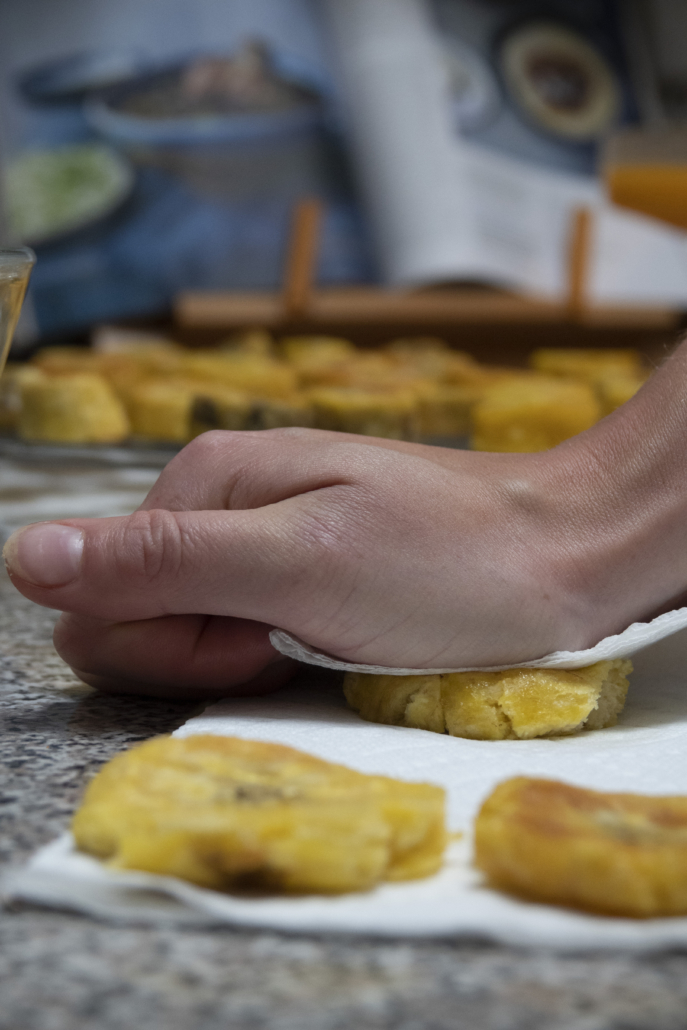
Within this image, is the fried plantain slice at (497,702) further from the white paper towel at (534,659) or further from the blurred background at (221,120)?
the blurred background at (221,120)

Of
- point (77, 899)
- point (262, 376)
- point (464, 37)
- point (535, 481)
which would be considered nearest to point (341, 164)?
point (464, 37)

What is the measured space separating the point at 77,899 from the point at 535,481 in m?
0.36

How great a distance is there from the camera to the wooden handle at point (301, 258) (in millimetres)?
3180

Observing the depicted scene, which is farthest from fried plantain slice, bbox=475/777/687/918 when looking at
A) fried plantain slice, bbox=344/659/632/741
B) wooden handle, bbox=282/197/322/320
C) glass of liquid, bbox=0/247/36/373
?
wooden handle, bbox=282/197/322/320

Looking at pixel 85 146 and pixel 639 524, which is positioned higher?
pixel 85 146

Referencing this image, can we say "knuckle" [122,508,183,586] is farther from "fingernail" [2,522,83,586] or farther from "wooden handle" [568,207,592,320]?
"wooden handle" [568,207,592,320]

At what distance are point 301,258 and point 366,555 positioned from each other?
2724 millimetres

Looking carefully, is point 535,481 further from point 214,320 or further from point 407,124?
point 407,124

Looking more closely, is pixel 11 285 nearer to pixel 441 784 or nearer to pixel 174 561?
pixel 174 561

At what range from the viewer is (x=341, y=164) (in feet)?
11.5

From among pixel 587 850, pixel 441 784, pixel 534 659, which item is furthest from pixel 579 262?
pixel 587 850

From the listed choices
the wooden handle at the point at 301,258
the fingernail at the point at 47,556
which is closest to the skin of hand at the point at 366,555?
the fingernail at the point at 47,556

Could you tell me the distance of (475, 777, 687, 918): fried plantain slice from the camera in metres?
0.39

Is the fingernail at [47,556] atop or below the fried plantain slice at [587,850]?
atop
